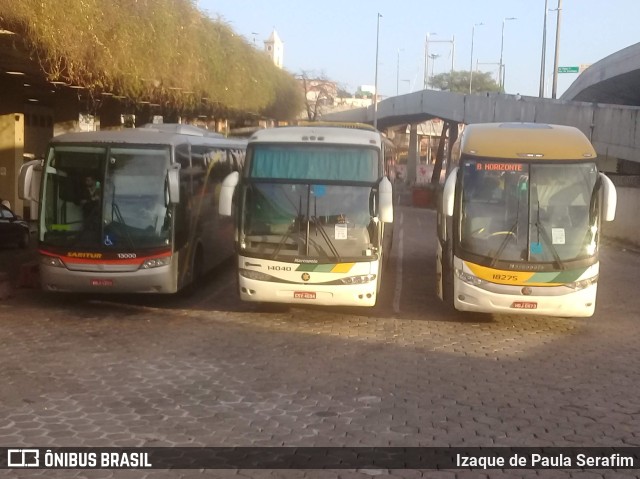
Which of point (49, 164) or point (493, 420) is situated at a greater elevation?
point (49, 164)

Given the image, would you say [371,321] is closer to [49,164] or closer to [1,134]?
[49,164]

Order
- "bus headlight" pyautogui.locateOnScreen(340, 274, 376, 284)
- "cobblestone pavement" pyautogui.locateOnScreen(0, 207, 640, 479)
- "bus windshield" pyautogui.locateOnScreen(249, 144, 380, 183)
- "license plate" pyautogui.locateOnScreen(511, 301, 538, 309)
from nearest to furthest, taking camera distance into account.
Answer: "cobblestone pavement" pyautogui.locateOnScreen(0, 207, 640, 479) → "license plate" pyautogui.locateOnScreen(511, 301, 538, 309) → "bus headlight" pyautogui.locateOnScreen(340, 274, 376, 284) → "bus windshield" pyautogui.locateOnScreen(249, 144, 380, 183)

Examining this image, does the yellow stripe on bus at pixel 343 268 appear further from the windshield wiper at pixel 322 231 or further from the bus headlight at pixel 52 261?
the bus headlight at pixel 52 261

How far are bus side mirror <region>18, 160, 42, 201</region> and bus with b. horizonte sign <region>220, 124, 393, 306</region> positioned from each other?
3.54 m

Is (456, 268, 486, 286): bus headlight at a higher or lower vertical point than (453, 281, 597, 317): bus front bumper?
higher

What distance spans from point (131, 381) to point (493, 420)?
12.7 feet

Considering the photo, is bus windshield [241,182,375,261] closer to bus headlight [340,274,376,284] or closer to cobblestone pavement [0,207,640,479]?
bus headlight [340,274,376,284]

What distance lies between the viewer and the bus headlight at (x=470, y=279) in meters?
13.4

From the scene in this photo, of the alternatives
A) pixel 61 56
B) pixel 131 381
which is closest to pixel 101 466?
pixel 131 381

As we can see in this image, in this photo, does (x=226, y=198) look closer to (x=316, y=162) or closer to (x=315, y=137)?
(x=316, y=162)

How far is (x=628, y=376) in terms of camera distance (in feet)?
35.2

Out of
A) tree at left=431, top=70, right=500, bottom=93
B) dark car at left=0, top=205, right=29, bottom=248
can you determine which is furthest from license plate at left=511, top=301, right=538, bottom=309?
tree at left=431, top=70, right=500, bottom=93

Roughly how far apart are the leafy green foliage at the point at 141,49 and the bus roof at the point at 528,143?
23.3 ft

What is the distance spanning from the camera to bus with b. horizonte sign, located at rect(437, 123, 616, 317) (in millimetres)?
13180
